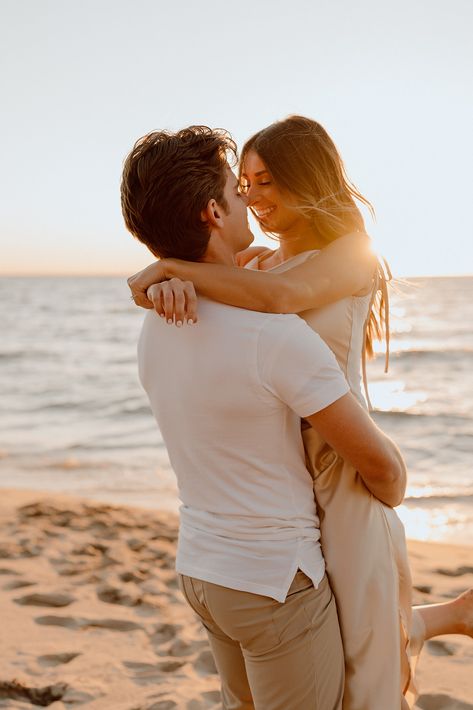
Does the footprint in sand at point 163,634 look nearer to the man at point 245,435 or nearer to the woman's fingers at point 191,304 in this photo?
the man at point 245,435

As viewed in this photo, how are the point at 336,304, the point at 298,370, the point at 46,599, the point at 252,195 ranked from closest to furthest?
the point at 298,370 < the point at 336,304 < the point at 252,195 < the point at 46,599

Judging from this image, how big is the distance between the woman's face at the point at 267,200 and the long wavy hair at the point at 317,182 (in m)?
0.02

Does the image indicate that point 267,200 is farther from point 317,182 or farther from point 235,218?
point 235,218

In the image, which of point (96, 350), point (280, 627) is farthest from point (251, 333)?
point (96, 350)

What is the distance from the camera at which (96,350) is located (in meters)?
23.8

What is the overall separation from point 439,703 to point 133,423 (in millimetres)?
8774

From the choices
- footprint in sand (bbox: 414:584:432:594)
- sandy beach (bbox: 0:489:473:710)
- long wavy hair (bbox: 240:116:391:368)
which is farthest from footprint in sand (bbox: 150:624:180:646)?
long wavy hair (bbox: 240:116:391:368)

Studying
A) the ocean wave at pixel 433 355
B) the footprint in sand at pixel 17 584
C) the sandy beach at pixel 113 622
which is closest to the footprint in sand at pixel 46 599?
the sandy beach at pixel 113 622

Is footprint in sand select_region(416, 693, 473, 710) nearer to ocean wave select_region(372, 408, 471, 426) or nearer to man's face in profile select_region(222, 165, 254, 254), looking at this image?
man's face in profile select_region(222, 165, 254, 254)

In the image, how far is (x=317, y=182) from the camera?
90.0 inches

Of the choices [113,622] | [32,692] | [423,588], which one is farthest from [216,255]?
[423,588]

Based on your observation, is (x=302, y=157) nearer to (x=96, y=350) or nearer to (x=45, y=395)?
(x=45, y=395)

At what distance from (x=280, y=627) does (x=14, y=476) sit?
691cm

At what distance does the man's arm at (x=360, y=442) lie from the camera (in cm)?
171
